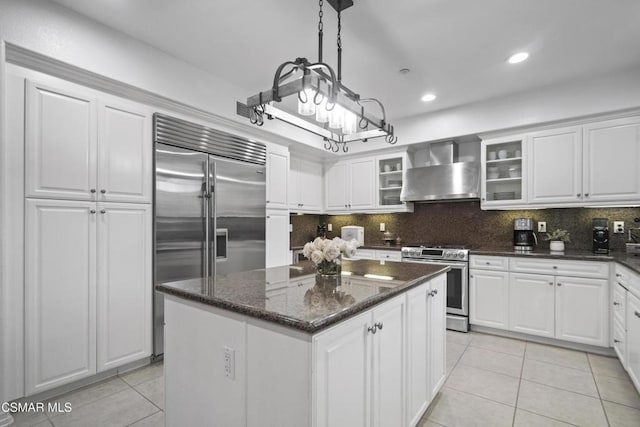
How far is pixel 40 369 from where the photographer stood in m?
2.18

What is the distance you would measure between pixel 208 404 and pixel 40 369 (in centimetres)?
154

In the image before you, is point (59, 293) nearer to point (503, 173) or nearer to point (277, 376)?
point (277, 376)

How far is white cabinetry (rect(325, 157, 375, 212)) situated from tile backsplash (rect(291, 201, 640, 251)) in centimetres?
42

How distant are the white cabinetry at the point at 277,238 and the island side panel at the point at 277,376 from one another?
8.54ft

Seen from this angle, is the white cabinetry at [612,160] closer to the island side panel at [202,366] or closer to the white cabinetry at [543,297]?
the white cabinetry at [543,297]

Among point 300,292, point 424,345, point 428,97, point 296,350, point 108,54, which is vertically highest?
point 428,97

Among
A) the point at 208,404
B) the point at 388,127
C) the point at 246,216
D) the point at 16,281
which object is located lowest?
the point at 208,404

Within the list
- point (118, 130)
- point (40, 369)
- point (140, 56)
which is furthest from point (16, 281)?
point (140, 56)

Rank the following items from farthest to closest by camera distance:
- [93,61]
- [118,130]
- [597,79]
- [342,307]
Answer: [597,79]
[118,130]
[93,61]
[342,307]

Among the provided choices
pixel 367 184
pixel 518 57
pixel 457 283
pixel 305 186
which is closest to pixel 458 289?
pixel 457 283

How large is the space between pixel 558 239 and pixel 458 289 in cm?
123

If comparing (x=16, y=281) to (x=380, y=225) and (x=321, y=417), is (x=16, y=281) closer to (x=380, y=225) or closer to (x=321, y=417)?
(x=321, y=417)

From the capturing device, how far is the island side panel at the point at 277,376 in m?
1.15

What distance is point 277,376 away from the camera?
1.23m
